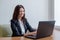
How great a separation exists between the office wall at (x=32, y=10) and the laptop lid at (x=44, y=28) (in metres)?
1.61

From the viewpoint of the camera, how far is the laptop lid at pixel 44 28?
210cm

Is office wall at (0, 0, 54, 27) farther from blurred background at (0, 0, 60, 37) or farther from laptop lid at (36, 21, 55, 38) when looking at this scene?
laptop lid at (36, 21, 55, 38)

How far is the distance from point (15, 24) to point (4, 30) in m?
0.24

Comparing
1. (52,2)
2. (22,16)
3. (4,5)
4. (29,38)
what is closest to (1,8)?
(4,5)

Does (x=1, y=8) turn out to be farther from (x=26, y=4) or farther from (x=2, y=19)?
(x=26, y=4)

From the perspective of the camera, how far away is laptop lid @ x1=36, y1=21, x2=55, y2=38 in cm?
210

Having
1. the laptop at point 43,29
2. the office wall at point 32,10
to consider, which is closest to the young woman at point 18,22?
the laptop at point 43,29

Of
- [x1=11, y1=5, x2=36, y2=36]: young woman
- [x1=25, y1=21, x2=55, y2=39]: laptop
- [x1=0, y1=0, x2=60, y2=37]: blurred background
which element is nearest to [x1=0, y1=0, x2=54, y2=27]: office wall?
[x1=0, y1=0, x2=60, y2=37]: blurred background

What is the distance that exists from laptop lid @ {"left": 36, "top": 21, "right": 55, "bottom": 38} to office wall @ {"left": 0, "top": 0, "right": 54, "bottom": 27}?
1.61m

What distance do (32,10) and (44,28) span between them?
1767 mm

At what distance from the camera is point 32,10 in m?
3.87

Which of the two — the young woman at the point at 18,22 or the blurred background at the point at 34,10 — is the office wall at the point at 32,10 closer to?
the blurred background at the point at 34,10

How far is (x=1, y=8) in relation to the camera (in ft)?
12.1

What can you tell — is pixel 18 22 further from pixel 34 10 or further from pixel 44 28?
pixel 34 10
